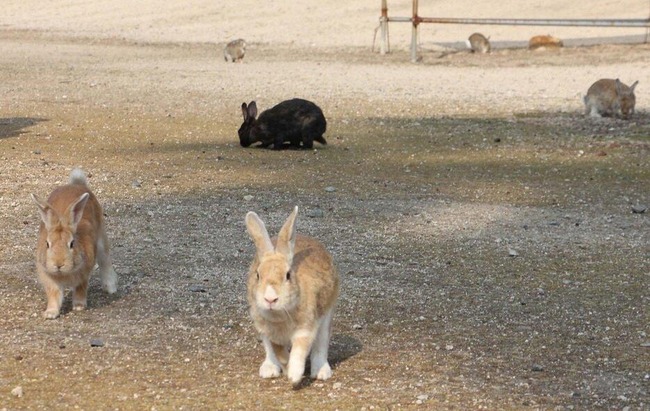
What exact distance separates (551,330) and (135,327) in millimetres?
2279

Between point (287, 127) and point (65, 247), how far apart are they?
21.1 feet

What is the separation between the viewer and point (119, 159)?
459 inches

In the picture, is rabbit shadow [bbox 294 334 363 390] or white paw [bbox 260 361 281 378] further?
rabbit shadow [bbox 294 334 363 390]

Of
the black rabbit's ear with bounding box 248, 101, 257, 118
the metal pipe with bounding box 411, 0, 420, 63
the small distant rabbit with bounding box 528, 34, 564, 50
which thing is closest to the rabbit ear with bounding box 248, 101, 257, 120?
the black rabbit's ear with bounding box 248, 101, 257, 118

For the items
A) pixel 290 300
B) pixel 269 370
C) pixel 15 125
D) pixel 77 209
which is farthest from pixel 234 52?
pixel 290 300

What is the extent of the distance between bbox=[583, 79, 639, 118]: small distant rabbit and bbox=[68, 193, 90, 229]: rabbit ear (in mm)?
10082

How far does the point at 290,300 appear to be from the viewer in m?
4.93

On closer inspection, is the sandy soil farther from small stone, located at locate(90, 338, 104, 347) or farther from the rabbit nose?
the rabbit nose

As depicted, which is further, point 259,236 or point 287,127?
point 287,127

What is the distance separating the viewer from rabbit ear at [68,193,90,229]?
630 cm

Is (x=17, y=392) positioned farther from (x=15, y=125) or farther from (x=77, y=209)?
(x=15, y=125)

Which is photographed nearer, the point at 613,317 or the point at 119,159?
the point at 613,317

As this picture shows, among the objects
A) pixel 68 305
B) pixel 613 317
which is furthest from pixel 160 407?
pixel 613 317

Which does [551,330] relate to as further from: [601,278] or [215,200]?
[215,200]
